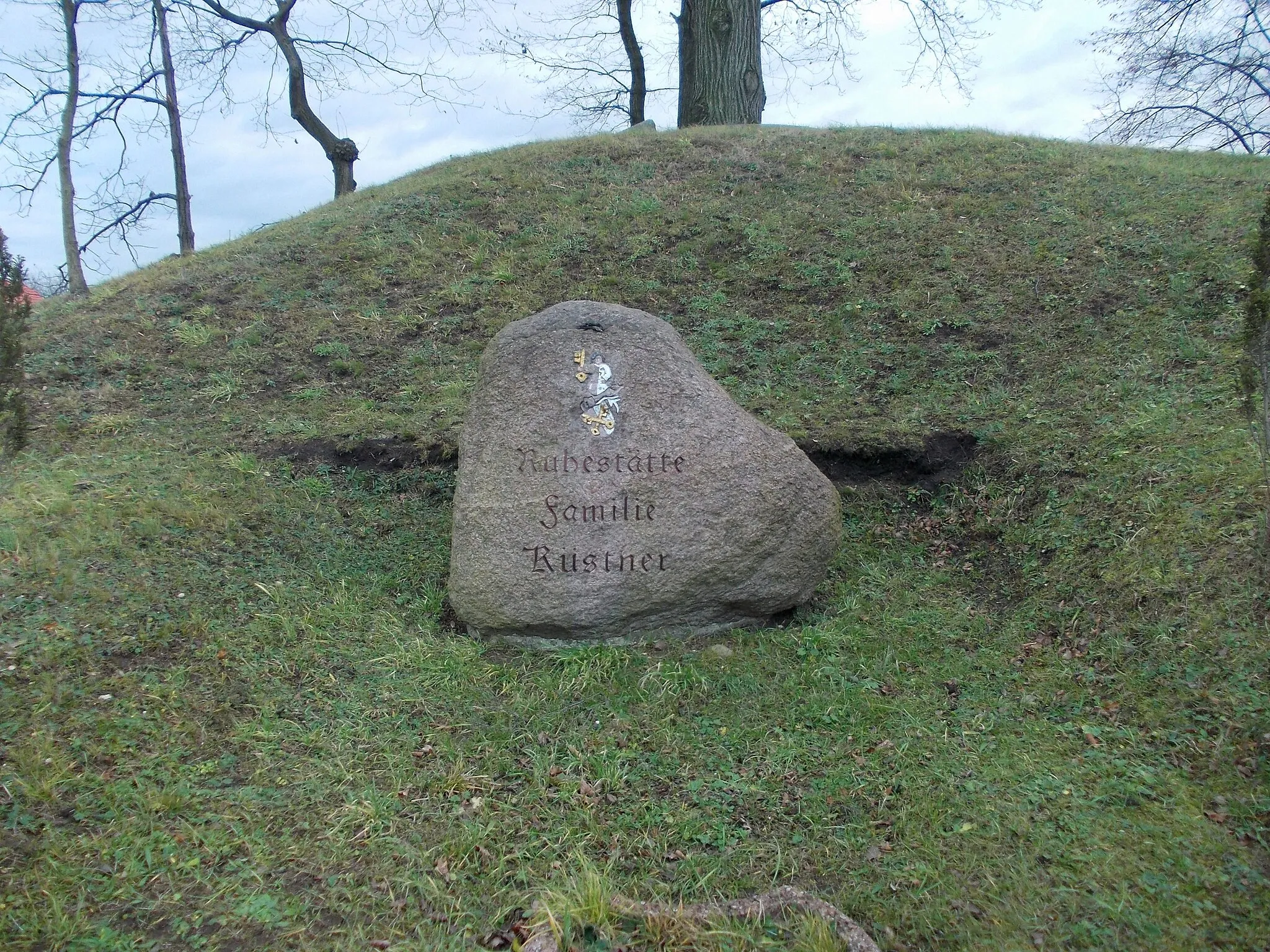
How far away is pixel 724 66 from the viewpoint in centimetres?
1327

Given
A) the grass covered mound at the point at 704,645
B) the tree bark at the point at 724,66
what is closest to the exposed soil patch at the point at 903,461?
the grass covered mound at the point at 704,645

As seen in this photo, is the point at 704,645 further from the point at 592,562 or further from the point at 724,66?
the point at 724,66

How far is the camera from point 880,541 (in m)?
5.87

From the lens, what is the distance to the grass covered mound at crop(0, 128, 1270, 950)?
3.17 m

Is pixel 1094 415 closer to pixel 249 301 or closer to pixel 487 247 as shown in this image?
pixel 487 247

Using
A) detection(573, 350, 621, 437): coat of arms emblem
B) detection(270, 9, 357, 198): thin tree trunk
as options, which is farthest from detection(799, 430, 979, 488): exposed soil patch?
detection(270, 9, 357, 198): thin tree trunk

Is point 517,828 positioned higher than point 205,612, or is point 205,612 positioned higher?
point 205,612

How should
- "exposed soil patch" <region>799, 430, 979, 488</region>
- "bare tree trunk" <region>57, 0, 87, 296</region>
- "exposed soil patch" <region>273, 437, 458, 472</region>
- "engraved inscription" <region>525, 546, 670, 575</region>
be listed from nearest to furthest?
"engraved inscription" <region>525, 546, 670, 575</region> < "exposed soil patch" <region>799, 430, 979, 488</region> < "exposed soil patch" <region>273, 437, 458, 472</region> < "bare tree trunk" <region>57, 0, 87, 296</region>

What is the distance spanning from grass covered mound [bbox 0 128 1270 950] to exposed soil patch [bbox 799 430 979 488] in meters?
0.03

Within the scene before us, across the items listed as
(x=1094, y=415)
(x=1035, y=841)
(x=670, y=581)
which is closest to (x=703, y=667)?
(x=670, y=581)

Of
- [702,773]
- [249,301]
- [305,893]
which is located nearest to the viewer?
[305,893]

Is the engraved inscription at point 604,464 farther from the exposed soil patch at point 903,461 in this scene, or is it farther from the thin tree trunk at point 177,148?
the thin tree trunk at point 177,148

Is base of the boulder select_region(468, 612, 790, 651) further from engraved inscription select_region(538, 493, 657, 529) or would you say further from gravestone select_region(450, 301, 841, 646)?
engraved inscription select_region(538, 493, 657, 529)

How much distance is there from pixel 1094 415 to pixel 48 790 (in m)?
6.34
